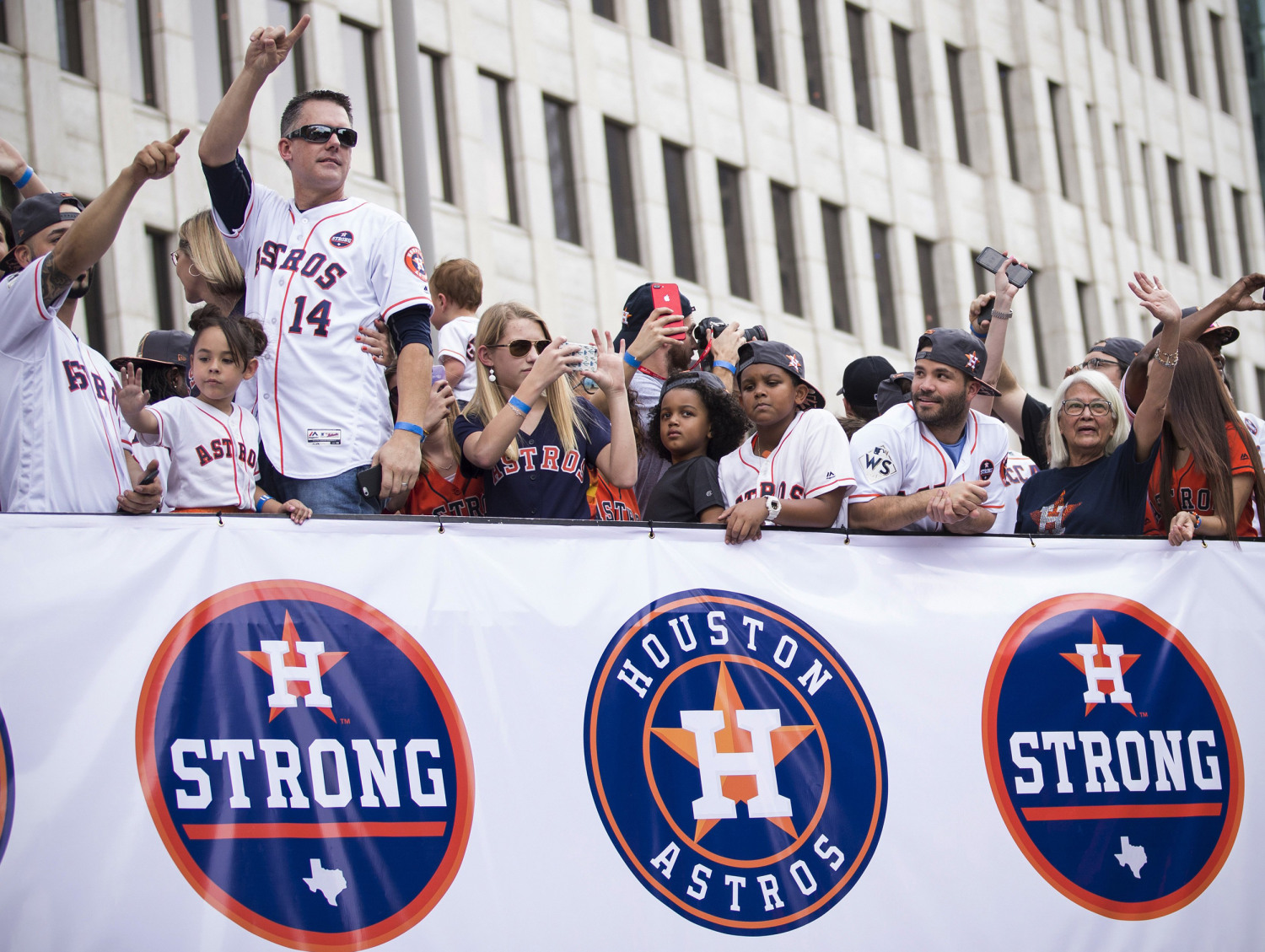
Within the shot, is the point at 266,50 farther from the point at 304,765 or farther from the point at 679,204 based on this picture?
the point at 679,204

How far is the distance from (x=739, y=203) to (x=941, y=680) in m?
21.0

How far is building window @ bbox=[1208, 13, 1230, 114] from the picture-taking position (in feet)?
124

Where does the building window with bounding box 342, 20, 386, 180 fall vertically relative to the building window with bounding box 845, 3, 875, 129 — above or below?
below

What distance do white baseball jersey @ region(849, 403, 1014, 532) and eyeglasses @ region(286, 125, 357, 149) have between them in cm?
219

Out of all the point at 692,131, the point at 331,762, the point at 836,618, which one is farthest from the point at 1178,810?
the point at 692,131

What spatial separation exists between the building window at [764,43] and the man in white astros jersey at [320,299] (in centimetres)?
2221

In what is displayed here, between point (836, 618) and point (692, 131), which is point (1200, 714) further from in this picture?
point (692, 131)

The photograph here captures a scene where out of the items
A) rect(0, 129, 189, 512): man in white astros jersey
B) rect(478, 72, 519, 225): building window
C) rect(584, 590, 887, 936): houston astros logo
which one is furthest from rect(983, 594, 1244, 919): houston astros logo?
rect(478, 72, 519, 225): building window

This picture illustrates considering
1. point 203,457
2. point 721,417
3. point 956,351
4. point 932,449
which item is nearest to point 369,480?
point 203,457

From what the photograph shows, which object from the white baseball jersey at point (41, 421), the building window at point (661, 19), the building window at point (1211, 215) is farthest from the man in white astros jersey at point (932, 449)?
the building window at point (1211, 215)

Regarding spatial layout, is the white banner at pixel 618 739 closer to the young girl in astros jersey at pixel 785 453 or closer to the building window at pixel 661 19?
the young girl in astros jersey at pixel 785 453

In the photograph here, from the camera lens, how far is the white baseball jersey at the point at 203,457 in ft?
16.3

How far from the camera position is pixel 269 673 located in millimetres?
4410

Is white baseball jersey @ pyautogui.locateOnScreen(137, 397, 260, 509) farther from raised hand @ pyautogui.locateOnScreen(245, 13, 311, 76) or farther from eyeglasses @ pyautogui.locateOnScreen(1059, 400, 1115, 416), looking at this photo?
eyeglasses @ pyautogui.locateOnScreen(1059, 400, 1115, 416)
